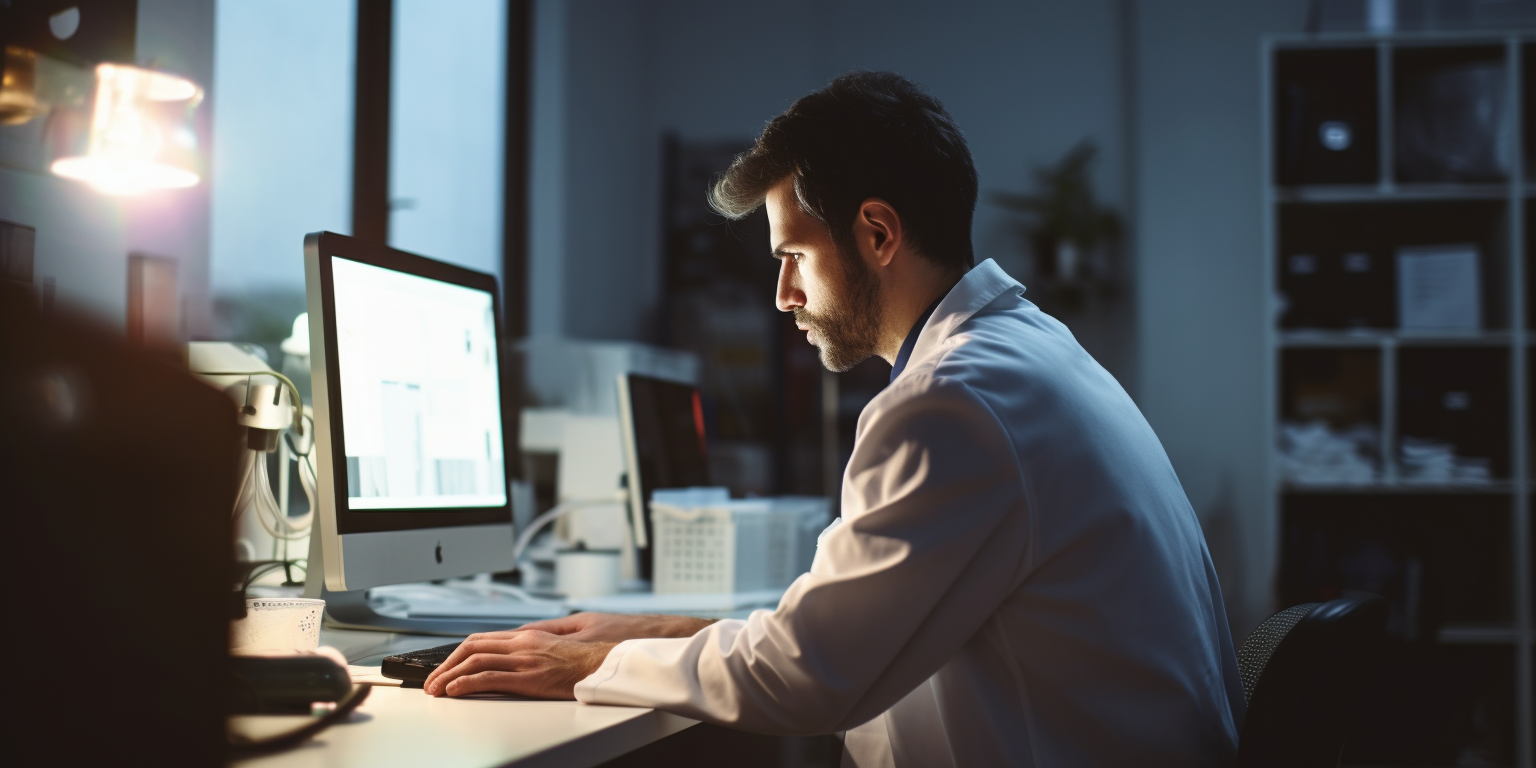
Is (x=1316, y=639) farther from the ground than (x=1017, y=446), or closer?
closer

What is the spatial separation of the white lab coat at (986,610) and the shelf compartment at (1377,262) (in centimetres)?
261

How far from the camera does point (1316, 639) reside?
860 millimetres

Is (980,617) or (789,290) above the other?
(789,290)

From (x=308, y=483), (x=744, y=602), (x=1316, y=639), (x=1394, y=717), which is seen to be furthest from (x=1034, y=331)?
(x=1394, y=717)

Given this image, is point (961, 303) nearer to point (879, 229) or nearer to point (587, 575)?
point (879, 229)

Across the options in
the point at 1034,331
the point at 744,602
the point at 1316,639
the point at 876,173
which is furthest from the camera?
the point at 744,602

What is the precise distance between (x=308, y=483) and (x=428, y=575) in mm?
276

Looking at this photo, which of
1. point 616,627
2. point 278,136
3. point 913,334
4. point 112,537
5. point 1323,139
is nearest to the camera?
point 112,537

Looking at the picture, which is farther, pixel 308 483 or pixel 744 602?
pixel 744 602

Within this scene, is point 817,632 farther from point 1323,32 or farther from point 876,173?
point 1323,32

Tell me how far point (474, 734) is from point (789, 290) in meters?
0.68

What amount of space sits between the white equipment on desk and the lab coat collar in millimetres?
789

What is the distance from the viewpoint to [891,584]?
89 centimetres

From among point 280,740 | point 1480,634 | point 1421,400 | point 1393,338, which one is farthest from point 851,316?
point 1480,634
